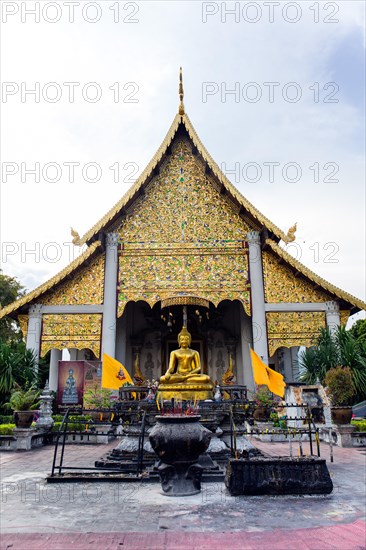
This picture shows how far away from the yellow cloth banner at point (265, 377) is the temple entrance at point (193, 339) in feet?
24.7

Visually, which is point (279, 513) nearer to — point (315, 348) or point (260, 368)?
point (260, 368)

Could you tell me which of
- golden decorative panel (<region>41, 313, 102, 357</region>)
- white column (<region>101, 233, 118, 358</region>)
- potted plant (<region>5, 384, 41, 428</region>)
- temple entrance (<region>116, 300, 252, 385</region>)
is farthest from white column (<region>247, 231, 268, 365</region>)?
potted plant (<region>5, 384, 41, 428</region>)

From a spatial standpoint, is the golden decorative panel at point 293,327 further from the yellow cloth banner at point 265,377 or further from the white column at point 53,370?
the white column at point 53,370

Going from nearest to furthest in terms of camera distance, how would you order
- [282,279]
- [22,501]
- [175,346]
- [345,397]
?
[22,501] < [345,397] < [282,279] < [175,346]

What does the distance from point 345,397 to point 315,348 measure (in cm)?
344

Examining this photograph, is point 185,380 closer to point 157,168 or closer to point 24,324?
point 24,324

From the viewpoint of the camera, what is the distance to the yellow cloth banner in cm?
775

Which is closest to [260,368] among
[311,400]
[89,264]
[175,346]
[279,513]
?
[311,400]

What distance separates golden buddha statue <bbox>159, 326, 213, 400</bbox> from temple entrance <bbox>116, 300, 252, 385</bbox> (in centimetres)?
740

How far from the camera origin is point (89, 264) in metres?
13.7

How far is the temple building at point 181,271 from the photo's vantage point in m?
13.1

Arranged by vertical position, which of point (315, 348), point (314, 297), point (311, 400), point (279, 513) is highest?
point (314, 297)

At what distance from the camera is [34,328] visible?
516 inches

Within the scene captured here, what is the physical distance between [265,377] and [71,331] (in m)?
7.04
